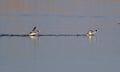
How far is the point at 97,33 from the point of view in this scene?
1369cm

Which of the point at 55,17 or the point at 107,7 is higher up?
the point at 107,7

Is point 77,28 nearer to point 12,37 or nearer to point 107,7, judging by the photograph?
point 12,37

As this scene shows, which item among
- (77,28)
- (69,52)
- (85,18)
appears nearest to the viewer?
(69,52)

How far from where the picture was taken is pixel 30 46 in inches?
416

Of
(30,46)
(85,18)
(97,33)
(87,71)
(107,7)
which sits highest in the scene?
(107,7)

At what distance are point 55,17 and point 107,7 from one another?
4944mm

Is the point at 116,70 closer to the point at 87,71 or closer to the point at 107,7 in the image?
the point at 87,71

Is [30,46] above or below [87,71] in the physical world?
above

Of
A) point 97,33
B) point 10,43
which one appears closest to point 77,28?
point 97,33

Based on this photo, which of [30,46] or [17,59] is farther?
[30,46]

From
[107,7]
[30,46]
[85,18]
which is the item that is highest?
[107,7]

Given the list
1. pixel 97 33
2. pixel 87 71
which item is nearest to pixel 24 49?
pixel 87 71

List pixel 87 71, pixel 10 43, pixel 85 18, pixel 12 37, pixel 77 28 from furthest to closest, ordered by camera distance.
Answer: pixel 85 18, pixel 77 28, pixel 12 37, pixel 10 43, pixel 87 71

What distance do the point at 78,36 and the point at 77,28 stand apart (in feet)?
→ 6.69
